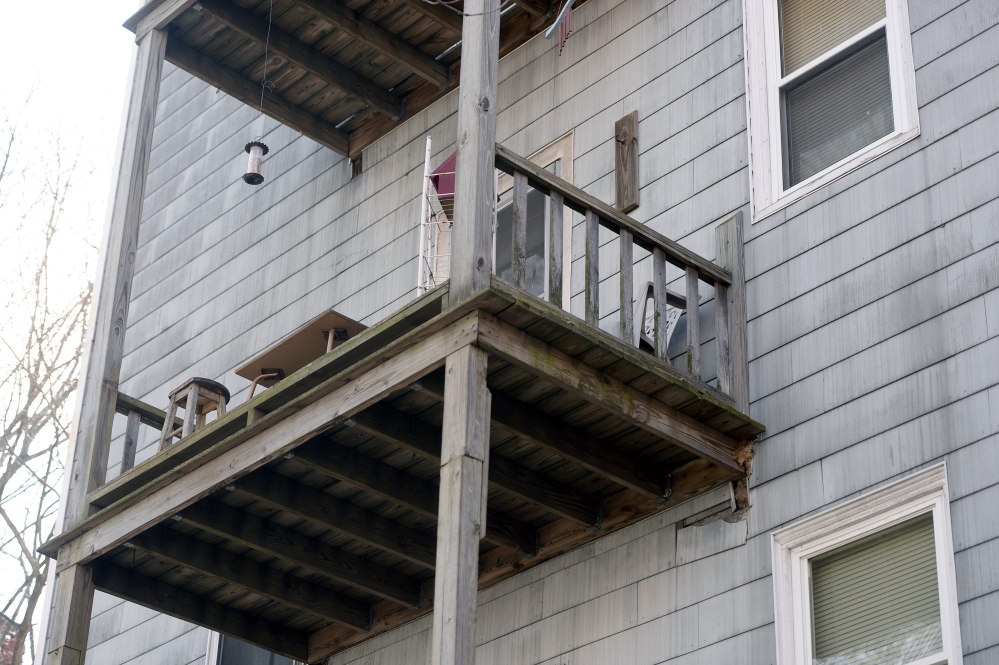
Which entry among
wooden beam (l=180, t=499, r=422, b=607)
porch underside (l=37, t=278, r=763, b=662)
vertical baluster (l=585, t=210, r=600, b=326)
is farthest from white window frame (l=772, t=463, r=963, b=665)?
wooden beam (l=180, t=499, r=422, b=607)

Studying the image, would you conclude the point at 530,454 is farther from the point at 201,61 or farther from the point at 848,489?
the point at 201,61

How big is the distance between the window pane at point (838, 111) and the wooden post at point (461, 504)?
2.74 m

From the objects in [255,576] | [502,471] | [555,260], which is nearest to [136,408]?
[255,576]

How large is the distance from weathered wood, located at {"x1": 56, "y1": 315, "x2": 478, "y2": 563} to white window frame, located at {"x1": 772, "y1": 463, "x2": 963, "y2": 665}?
214 centimetres

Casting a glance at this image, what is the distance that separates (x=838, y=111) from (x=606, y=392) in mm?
2444

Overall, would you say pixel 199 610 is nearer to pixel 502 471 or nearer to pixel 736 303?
pixel 502 471

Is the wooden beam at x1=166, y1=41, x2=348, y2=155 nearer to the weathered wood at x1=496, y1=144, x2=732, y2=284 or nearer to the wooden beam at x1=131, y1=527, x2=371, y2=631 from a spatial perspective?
the wooden beam at x1=131, y1=527, x2=371, y2=631

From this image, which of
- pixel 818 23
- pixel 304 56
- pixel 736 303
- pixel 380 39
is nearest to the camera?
pixel 736 303

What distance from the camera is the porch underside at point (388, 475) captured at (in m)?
7.47

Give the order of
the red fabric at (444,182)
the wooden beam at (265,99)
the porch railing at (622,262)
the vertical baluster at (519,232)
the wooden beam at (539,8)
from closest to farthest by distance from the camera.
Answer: the vertical baluster at (519,232), the porch railing at (622,262), the red fabric at (444,182), the wooden beam at (539,8), the wooden beam at (265,99)

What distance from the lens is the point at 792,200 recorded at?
27.6 feet

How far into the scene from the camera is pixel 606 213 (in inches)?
314

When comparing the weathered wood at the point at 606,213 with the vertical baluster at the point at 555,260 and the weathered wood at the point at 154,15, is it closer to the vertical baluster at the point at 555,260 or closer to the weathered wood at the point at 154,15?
the vertical baluster at the point at 555,260

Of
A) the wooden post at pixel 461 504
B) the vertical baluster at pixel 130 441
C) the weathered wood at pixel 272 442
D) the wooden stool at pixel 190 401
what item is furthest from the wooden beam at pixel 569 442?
the vertical baluster at pixel 130 441
